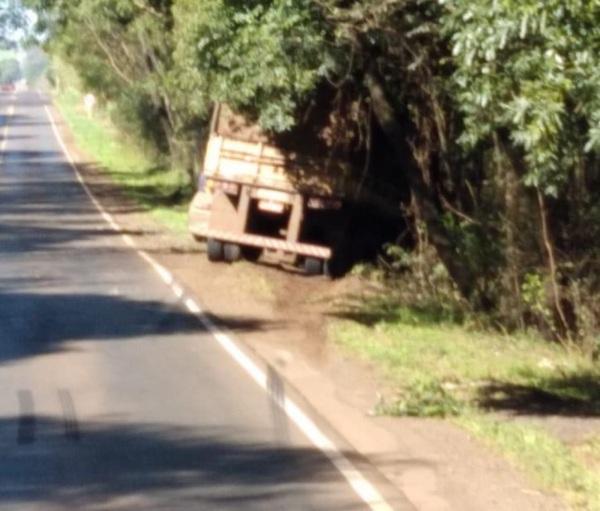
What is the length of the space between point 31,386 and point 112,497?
4.19m

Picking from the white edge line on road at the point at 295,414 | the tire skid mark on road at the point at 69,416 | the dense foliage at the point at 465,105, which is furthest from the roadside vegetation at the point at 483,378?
the tire skid mark on road at the point at 69,416

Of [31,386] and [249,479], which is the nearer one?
[249,479]

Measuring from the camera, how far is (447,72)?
1897cm

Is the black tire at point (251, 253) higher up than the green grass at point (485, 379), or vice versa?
the green grass at point (485, 379)

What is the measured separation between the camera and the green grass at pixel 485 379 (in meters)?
11.2

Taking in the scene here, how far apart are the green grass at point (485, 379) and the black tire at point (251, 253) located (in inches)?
A: 180

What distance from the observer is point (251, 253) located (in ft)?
83.8

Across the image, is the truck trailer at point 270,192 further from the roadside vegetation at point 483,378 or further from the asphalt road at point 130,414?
the roadside vegetation at point 483,378

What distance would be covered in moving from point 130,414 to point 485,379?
385cm

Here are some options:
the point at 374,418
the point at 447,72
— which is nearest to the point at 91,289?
the point at 447,72

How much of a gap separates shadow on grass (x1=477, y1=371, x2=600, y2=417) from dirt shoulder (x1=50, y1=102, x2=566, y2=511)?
930 millimetres

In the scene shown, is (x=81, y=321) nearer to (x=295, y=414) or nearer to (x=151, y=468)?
(x=295, y=414)

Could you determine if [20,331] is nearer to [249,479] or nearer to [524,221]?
[524,221]

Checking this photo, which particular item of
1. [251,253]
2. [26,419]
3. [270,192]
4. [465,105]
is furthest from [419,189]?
[26,419]
